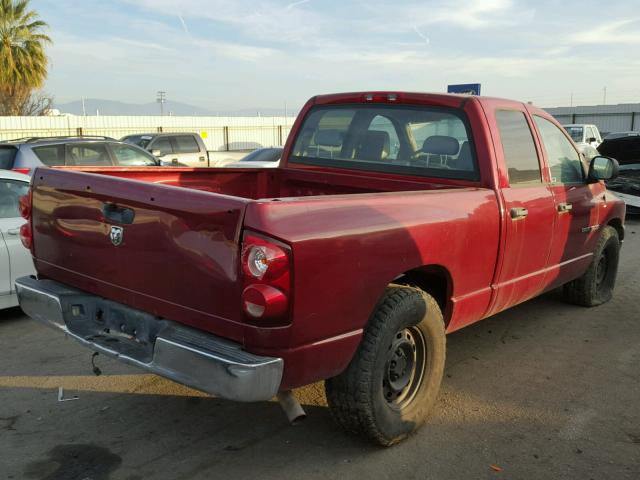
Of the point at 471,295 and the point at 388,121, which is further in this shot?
the point at 388,121

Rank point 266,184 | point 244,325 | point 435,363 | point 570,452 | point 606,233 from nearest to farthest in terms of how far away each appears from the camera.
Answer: point 244,325
point 570,452
point 435,363
point 266,184
point 606,233

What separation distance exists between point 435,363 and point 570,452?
87 centimetres

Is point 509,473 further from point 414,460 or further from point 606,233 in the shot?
point 606,233

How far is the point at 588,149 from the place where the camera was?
19.8 m

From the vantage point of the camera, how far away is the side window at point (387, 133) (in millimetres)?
4645

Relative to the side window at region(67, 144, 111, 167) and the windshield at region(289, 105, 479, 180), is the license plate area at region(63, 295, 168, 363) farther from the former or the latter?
the side window at region(67, 144, 111, 167)

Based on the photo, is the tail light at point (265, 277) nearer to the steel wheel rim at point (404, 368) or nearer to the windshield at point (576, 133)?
the steel wheel rim at point (404, 368)

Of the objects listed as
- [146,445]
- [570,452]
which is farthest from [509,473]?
[146,445]

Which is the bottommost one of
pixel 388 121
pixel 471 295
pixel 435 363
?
pixel 435 363

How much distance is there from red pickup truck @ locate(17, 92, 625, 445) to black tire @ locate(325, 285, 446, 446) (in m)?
0.01

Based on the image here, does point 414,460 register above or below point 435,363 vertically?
below

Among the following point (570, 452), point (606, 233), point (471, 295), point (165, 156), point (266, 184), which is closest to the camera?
point (570, 452)

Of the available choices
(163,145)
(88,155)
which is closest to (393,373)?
(88,155)

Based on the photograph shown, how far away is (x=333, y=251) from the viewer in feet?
9.55
